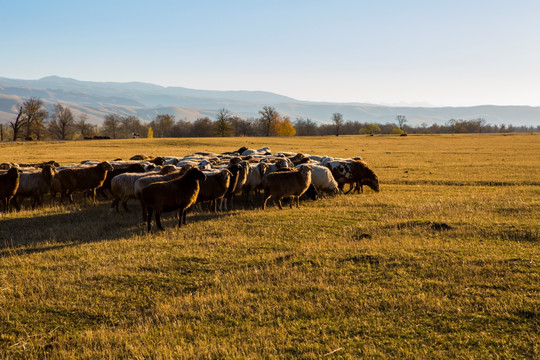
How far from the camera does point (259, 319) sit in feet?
18.5

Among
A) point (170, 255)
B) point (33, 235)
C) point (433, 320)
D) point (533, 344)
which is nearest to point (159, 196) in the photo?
point (170, 255)

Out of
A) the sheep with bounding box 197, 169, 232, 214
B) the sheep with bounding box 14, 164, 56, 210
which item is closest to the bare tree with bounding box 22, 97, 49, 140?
the sheep with bounding box 14, 164, 56, 210

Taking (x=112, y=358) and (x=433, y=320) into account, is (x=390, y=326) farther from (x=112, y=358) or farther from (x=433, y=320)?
(x=112, y=358)

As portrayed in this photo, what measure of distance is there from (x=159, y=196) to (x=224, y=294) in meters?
5.12

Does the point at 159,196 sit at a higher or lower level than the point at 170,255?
higher

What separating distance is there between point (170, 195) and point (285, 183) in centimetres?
455

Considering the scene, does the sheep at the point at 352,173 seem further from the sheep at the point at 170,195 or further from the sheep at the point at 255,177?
the sheep at the point at 170,195

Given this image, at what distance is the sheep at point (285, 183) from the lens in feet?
45.3

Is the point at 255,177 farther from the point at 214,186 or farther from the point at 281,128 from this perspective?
the point at 281,128

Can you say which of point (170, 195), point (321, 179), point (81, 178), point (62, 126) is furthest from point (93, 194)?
point (62, 126)

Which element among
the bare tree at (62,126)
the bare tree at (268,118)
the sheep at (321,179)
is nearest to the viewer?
the sheep at (321,179)

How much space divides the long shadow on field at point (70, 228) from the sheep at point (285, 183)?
240cm

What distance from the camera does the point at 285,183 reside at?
13.9 metres

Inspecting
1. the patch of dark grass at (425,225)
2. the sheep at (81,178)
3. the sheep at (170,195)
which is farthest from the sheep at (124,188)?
the patch of dark grass at (425,225)
